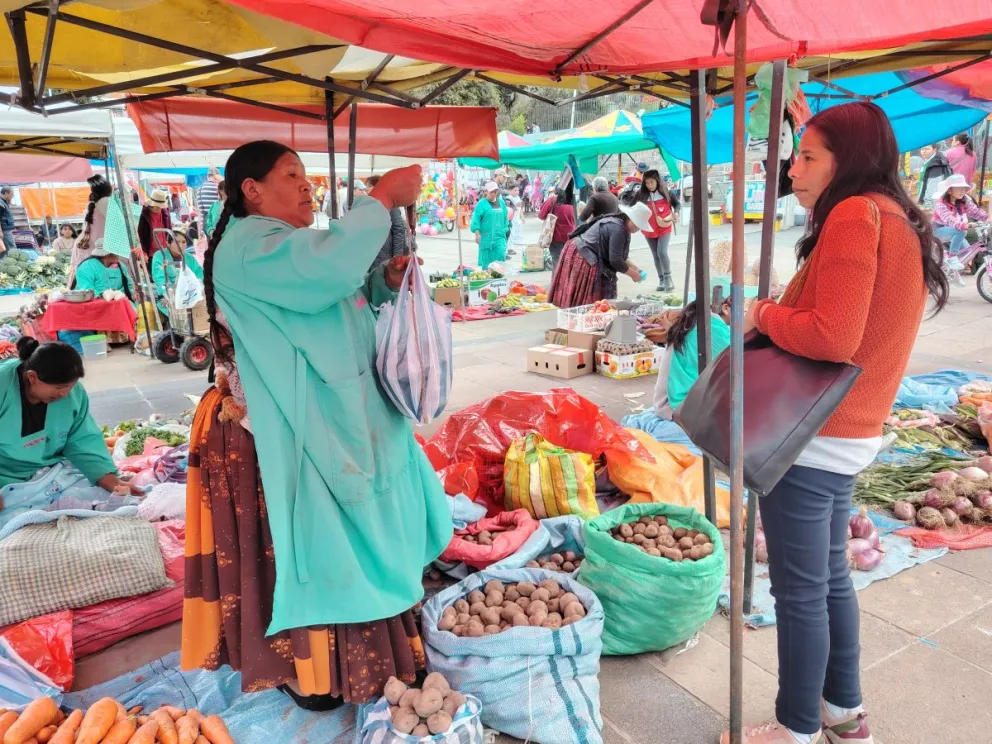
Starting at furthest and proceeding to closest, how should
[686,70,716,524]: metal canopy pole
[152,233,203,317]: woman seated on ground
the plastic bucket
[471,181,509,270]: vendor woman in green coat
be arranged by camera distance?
1. [471,181,509,270]: vendor woman in green coat
2. the plastic bucket
3. [152,233,203,317]: woman seated on ground
4. [686,70,716,524]: metal canopy pole

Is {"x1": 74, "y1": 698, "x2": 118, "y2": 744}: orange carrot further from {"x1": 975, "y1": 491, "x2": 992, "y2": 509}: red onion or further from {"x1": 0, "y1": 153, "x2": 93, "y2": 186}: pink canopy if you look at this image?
{"x1": 0, "y1": 153, "x2": 93, "y2": 186}: pink canopy

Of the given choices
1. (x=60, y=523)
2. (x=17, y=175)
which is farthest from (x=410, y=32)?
(x=17, y=175)

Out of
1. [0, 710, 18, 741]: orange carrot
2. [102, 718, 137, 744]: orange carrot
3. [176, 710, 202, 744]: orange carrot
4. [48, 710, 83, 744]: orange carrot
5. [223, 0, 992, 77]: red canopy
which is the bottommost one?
[176, 710, 202, 744]: orange carrot

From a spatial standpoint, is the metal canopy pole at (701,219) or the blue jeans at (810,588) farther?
the metal canopy pole at (701,219)

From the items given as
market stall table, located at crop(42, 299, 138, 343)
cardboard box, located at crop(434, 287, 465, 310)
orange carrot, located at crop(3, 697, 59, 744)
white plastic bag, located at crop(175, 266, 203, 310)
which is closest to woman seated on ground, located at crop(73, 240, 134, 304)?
market stall table, located at crop(42, 299, 138, 343)

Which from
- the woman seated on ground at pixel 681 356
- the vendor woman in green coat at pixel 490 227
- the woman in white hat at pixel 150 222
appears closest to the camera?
the woman seated on ground at pixel 681 356

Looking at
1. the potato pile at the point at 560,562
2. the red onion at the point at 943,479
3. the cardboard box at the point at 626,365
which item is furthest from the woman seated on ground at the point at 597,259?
the potato pile at the point at 560,562

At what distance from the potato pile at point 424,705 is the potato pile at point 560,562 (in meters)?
0.82

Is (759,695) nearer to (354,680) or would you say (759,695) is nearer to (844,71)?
(354,680)

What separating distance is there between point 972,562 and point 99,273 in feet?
28.3

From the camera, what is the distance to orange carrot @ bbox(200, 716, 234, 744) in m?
2.04

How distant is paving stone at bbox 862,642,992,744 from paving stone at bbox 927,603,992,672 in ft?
0.16

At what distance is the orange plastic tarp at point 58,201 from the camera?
63.8 feet

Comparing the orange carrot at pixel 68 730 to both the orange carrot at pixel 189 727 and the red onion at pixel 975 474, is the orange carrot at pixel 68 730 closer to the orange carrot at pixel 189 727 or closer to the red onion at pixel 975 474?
the orange carrot at pixel 189 727
